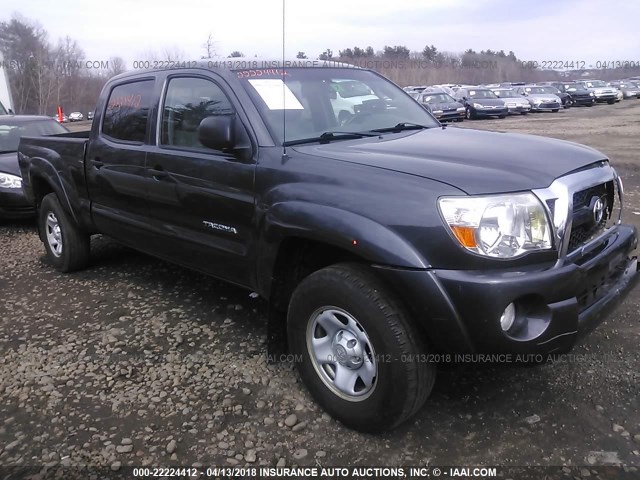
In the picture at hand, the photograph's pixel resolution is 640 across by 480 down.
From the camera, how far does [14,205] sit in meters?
7.31

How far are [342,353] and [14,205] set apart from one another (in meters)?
6.26

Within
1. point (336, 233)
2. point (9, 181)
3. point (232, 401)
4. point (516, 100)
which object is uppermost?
point (516, 100)

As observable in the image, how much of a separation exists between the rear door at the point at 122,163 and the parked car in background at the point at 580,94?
3414 centimetres

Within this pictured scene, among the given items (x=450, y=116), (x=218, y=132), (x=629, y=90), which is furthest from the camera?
(x=629, y=90)

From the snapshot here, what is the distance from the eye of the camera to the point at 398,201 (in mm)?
2430

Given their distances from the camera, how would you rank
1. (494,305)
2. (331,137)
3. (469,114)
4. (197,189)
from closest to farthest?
(494,305), (331,137), (197,189), (469,114)

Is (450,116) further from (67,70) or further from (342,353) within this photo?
(67,70)

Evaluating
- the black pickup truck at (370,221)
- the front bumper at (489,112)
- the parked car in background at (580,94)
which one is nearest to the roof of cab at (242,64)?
the black pickup truck at (370,221)

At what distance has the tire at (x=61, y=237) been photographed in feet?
17.0

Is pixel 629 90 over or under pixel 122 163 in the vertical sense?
over

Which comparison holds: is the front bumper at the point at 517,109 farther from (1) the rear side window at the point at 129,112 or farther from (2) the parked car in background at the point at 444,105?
(1) the rear side window at the point at 129,112

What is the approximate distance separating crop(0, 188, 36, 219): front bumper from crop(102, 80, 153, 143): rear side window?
3427 millimetres

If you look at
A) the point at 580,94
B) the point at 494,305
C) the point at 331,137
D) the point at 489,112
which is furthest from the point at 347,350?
the point at 580,94

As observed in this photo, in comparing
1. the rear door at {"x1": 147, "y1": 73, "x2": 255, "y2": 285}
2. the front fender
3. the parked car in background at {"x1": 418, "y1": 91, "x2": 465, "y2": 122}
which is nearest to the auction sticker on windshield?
the rear door at {"x1": 147, "y1": 73, "x2": 255, "y2": 285}
